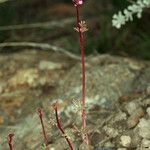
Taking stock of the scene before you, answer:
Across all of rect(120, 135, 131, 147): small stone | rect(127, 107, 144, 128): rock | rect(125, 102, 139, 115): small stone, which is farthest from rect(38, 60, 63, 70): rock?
rect(120, 135, 131, 147): small stone

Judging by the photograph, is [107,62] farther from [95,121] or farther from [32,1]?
[32,1]

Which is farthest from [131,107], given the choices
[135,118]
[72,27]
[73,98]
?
[72,27]

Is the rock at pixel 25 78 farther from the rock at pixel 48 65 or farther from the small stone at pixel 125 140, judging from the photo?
the small stone at pixel 125 140

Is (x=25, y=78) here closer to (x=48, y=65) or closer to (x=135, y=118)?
(x=48, y=65)

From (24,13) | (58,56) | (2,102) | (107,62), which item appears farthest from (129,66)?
(24,13)

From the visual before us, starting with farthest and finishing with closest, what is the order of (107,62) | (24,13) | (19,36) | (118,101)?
1. (24,13)
2. (19,36)
3. (107,62)
4. (118,101)
